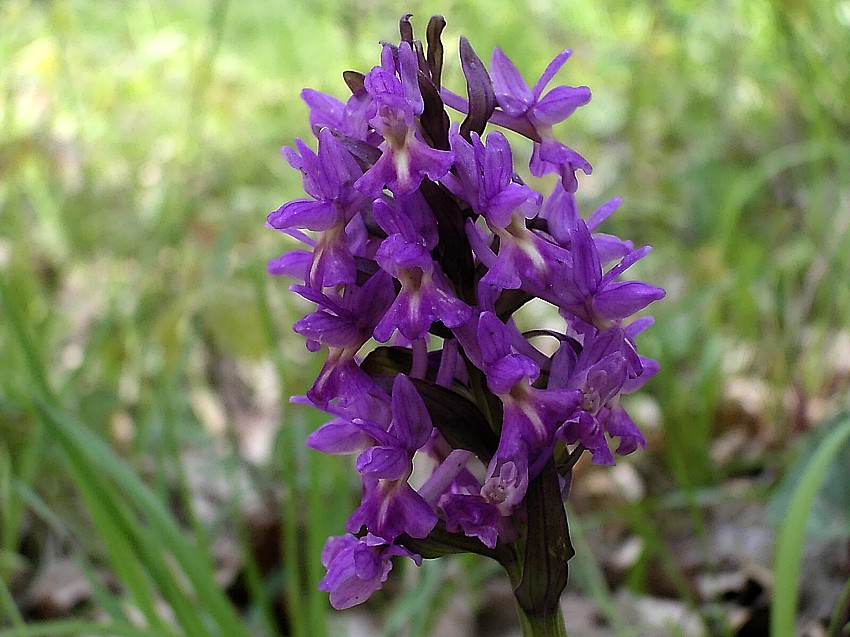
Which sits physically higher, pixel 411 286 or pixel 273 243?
pixel 273 243

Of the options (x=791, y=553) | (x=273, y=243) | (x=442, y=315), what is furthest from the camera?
(x=273, y=243)

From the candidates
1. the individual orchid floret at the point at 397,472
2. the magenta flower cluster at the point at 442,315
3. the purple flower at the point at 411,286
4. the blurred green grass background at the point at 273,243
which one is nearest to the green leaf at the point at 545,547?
the magenta flower cluster at the point at 442,315

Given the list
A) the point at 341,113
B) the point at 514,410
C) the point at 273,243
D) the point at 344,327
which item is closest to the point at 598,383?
the point at 514,410

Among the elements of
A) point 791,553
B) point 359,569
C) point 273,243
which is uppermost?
point 273,243

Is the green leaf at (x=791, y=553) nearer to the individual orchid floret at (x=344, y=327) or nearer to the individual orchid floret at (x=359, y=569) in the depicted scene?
the individual orchid floret at (x=359, y=569)

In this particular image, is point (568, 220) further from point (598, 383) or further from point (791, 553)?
point (791, 553)

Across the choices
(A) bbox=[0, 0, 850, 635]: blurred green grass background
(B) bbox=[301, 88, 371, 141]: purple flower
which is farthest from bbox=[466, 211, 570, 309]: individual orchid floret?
(A) bbox=[0, 0, 850, 635]: blurred green grass background

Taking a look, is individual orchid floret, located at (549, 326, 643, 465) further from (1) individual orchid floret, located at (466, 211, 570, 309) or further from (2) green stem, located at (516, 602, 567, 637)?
(2) green stem, located at (516, 602, 567, 637)
